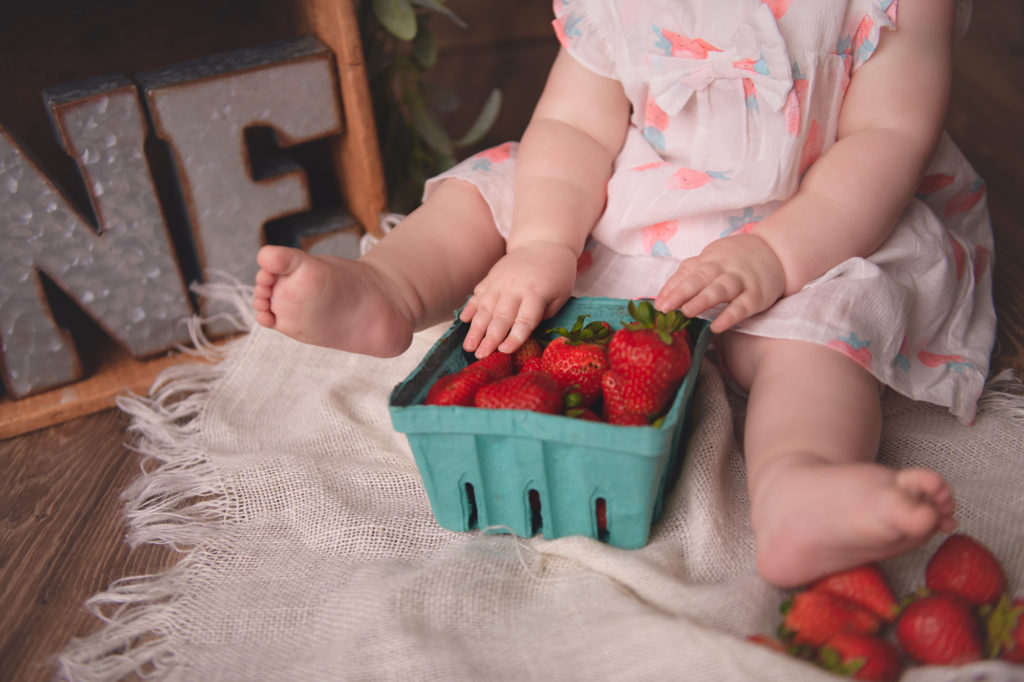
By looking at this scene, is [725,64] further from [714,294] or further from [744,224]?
[714,294]

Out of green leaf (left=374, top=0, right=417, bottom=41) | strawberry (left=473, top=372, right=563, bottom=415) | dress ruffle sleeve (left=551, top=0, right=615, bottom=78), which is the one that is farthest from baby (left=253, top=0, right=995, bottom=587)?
green leaf (left=374, top=0, right=417, bottom=41)

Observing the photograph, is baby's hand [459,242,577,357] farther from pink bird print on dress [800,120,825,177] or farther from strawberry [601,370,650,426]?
pink bird print on dress [800,120,825,177]

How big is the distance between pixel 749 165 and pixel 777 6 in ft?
0.57

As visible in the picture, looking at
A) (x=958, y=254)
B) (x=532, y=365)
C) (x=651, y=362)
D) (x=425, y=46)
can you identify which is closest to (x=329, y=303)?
(x=532, y=365)

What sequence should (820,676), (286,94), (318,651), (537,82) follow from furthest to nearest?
(537,82) → (286,94) → (318,651) → (820,676)

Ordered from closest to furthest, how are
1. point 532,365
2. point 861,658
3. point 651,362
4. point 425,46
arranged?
1. point 861,658
2. point 651,362
3. point 532,365
4. point 425,46

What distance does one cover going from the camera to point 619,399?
0.69 m

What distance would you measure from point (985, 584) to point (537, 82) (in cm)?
148

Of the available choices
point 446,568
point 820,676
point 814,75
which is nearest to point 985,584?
point 820,676

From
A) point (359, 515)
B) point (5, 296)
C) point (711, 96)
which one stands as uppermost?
point (711, 96)

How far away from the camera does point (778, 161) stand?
2.85ft

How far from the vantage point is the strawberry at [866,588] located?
23.7 inches

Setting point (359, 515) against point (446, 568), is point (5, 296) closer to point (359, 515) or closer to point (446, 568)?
point (359, 515)

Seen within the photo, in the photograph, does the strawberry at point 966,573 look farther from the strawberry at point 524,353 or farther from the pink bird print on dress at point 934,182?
the pink bird print on dress at point 934,182
